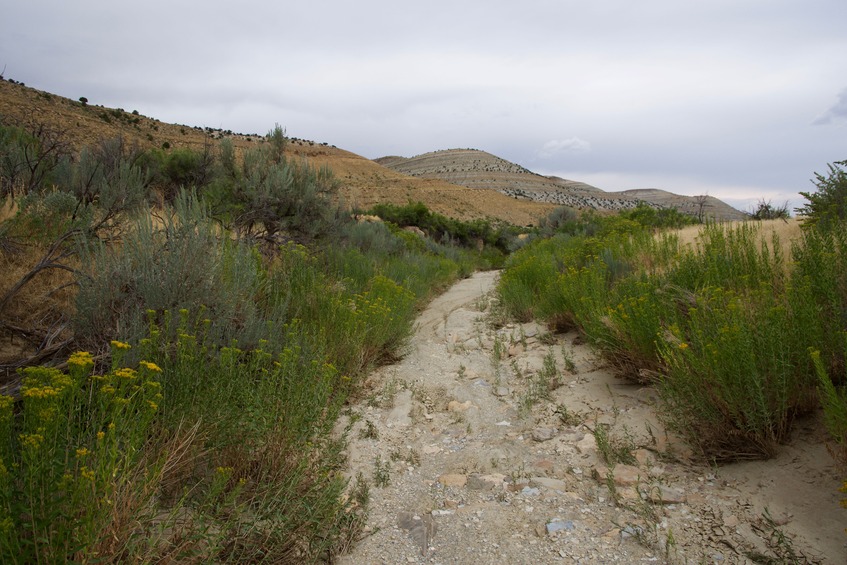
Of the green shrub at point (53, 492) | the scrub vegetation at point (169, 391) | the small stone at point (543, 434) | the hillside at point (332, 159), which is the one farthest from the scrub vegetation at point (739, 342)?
the hillside at point (332, 159)

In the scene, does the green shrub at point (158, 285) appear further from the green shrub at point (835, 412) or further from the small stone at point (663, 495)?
the green shrub at point (835, 412)

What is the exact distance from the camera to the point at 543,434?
149 inches

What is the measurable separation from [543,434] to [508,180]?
69.4 meters

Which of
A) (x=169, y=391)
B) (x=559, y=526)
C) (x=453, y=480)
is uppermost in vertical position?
(x=169, y=391)

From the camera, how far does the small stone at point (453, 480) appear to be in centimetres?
319

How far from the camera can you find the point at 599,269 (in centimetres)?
649

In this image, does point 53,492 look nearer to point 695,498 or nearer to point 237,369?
point 237,369

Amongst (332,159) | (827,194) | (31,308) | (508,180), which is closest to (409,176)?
(332,159)

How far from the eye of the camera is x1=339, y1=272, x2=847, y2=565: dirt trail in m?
2.41

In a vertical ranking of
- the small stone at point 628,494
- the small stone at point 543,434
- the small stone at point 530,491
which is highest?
the small stone at point 628,494

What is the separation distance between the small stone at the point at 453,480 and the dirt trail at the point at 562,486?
0.01 meters

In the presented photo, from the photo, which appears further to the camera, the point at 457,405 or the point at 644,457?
the point at 457,405

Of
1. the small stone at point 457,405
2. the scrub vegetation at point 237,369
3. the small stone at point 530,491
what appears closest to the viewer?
the scrub vegetation at point 237,369

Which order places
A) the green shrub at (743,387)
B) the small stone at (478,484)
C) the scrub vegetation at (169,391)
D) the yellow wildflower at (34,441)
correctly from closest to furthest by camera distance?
the yellow wildflower at (34,441) → the scrub vegetation at (169,391) → the green shrub at (743,387) → the small stone at (478,484)
